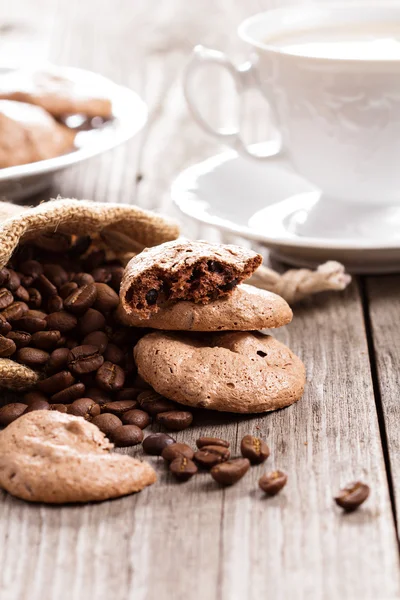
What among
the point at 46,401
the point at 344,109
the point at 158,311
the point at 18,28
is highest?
the point at 344,109

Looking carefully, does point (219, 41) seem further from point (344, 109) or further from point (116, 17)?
point (344, 109)

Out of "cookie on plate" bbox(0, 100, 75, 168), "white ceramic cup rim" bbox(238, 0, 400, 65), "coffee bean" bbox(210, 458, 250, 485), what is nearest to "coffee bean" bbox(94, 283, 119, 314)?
"coffee bean" bbox(210, 458, 250, 485)

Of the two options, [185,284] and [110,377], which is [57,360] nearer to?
[110,377]

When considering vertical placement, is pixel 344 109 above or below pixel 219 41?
above

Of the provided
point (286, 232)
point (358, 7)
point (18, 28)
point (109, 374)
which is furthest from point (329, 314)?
point (18, 28)

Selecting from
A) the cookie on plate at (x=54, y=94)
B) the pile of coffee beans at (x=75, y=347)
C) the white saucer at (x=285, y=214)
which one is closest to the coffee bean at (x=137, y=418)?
the pile of coffee beans at (x=75, y=347)

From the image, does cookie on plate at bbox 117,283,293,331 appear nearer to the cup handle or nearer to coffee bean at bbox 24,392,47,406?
coffee bean at bbox 24,392,47,406

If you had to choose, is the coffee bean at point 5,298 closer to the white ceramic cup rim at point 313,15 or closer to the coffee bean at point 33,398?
the coffee bean at point 33,398
